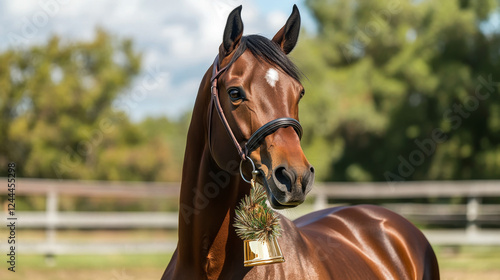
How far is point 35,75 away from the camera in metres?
23.6

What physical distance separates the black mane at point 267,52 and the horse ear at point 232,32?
5 cm

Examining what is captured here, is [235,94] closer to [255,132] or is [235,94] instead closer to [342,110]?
[255,132]

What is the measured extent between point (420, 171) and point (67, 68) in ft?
53.7

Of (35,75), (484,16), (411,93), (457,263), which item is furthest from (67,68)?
(457,263)

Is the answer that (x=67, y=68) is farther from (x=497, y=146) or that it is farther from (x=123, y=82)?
(x=497, y=146)

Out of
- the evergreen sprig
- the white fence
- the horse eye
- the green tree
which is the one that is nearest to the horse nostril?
the evergreen sprig

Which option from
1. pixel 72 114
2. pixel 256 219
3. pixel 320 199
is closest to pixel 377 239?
pixel 256 219

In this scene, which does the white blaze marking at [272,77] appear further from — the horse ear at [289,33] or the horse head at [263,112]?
the horse ear at [289,33]

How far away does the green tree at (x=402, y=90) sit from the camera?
66.7 feet

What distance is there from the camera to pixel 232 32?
260cm

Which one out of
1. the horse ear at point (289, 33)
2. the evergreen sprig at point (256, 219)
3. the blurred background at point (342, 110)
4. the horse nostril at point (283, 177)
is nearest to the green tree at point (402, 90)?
the blurred background at point (342, 110)

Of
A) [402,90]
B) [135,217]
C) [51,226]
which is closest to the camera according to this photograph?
[51,226]

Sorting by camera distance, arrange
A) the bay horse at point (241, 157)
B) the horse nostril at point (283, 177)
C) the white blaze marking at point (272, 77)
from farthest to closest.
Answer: the white blaze marking at point (272, 77) < the bay horse at point (241, 157) < the horse nostril at point (283, 177)

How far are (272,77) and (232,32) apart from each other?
0.35 m
